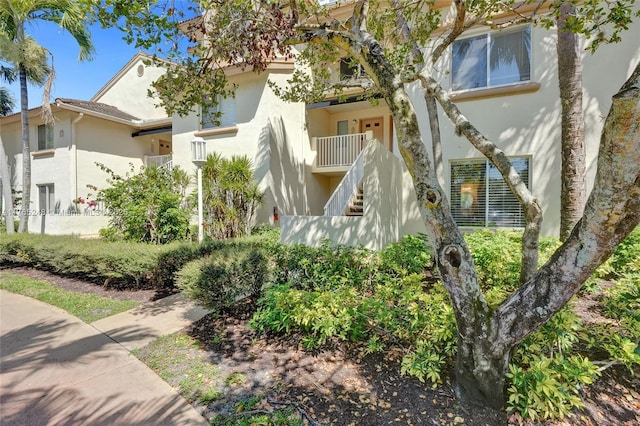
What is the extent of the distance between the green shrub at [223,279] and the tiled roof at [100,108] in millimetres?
13814

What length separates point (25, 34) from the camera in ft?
39.3

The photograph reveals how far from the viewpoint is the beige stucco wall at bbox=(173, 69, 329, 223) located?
11859 mm

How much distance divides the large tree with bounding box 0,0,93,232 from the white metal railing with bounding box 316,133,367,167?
9510mm

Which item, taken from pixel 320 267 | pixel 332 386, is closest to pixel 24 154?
pixel 320 267

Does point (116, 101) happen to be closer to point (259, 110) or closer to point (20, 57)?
point (20, 57)

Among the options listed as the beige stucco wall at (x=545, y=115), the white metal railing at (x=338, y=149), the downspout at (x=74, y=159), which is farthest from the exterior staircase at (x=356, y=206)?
the downspout at (x=74, y=159)

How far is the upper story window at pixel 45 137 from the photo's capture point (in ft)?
51.2

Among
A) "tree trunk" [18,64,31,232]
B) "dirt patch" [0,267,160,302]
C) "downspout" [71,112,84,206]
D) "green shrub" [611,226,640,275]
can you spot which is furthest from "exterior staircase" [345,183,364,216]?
"tree trunk" [18,64,31,232]

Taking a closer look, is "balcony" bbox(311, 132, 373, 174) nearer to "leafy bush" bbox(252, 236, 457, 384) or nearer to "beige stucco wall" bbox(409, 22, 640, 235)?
"beige stucco wall" bbox(409, 22, 640, 235)

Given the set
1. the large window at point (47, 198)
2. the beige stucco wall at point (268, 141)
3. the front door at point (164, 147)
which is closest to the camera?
the beige stucco wall at point (268, 141)

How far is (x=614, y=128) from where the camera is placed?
2049 millimetres

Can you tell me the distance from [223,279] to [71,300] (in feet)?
12.9

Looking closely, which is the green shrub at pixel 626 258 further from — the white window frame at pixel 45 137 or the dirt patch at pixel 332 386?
the white window frame at pixel 45 137

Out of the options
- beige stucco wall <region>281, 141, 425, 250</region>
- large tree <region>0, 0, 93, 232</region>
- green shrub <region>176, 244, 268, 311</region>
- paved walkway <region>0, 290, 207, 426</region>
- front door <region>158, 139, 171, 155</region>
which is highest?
large tree <region>0, 0, 93, 232</region>
